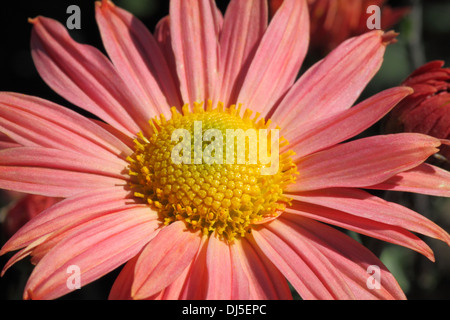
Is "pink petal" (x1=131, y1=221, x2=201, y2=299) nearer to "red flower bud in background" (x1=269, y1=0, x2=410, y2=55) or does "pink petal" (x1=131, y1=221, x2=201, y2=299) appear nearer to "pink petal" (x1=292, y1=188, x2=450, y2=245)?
"pink petal" (x1=292, y1=188, x2=450, y2=245)

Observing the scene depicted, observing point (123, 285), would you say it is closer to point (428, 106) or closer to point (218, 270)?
point (218, 270)

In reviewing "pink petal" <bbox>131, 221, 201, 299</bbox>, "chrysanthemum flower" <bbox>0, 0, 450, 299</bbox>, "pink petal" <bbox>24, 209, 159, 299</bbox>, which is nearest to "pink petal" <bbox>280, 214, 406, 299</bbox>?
"chrysanthemum flower" <bbox>0, 0, 450, 299</bbox>

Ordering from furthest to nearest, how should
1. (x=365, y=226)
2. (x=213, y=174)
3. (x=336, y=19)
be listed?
(x=336, y=19) < (x=213, y=174) < (x=365, y=226)

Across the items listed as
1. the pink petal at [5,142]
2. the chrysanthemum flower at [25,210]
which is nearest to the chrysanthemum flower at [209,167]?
the pink petal at [5,142]

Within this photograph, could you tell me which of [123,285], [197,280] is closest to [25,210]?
[123,285]

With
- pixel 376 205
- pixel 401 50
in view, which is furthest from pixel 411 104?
pixel 401 50
